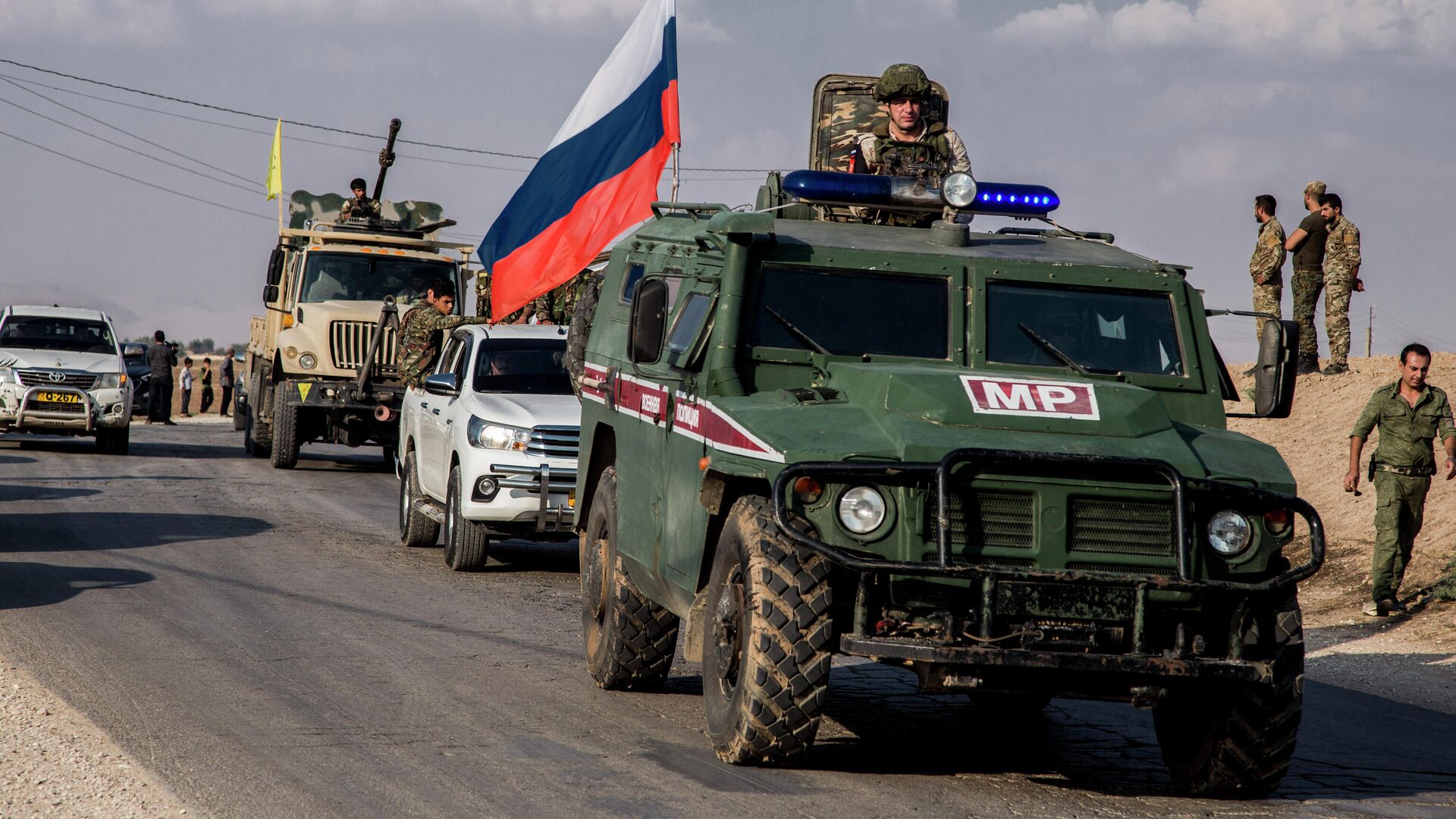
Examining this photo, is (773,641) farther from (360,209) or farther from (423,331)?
(360,209)

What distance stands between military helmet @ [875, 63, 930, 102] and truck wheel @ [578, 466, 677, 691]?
8.67 feet

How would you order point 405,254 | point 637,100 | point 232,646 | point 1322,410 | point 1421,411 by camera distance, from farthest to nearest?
1. point 405,254
2. point 1322,410
3. point 637,100
4. point 1421,411
5. point 232,646

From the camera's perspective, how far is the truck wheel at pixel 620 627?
26.8 feet

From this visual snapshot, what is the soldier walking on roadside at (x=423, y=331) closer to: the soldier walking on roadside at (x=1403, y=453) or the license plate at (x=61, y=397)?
the license plate at (x=61, y=397)

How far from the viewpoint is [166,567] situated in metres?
12.6

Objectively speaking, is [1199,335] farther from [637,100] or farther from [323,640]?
[637,100]

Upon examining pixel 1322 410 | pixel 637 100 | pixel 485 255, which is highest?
pixel 637 100

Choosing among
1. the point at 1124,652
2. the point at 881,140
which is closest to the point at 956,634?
the point at 1124,652

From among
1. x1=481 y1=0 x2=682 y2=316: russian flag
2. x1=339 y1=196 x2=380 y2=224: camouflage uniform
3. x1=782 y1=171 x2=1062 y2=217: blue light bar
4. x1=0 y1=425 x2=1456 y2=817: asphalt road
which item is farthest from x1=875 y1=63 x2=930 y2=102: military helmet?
x1=339 y1=196 x2=380 y2=224: camouflage uniform

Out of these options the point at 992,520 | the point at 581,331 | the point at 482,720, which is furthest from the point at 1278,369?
the point at 581,331

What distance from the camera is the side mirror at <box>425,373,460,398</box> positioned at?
525 inches

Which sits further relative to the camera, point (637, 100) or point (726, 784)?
point (637, 100)

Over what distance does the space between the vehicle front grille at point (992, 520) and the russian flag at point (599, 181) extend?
11.3 meters

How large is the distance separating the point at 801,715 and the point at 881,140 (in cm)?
439
